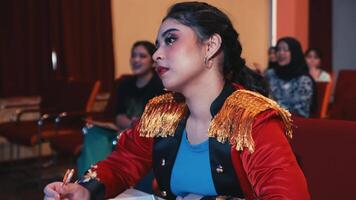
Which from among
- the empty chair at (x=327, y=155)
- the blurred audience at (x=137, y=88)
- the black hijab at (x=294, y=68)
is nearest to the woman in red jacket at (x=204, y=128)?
the empty chair at (x=327, y=155)

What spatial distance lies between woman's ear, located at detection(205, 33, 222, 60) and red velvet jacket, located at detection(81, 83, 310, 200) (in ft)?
0.37

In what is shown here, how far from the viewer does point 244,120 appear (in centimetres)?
135

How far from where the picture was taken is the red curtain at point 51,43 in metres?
5.11

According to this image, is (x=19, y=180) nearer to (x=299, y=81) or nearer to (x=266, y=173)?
(x=299, y=81)

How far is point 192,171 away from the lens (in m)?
1.43

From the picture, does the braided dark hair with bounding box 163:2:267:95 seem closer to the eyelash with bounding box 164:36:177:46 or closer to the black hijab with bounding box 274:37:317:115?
the eyelash with bounding box 164:36:177:46

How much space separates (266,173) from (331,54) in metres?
6.62

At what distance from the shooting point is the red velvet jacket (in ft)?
3.99

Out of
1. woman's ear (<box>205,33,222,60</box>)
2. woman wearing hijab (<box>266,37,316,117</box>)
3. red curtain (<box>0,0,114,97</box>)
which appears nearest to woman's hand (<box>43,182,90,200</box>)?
woman's ear (<box>205,33,222,60</box>)

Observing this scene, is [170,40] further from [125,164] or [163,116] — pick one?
[125,164]

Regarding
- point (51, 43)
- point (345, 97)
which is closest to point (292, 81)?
point (345, 97)

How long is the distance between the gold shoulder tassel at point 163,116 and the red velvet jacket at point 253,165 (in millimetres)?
25

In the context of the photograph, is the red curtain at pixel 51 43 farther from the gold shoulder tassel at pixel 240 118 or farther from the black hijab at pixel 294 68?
the gold shoulder tassel at pixel 240 118

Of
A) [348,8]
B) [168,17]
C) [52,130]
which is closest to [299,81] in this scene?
[52,130]
